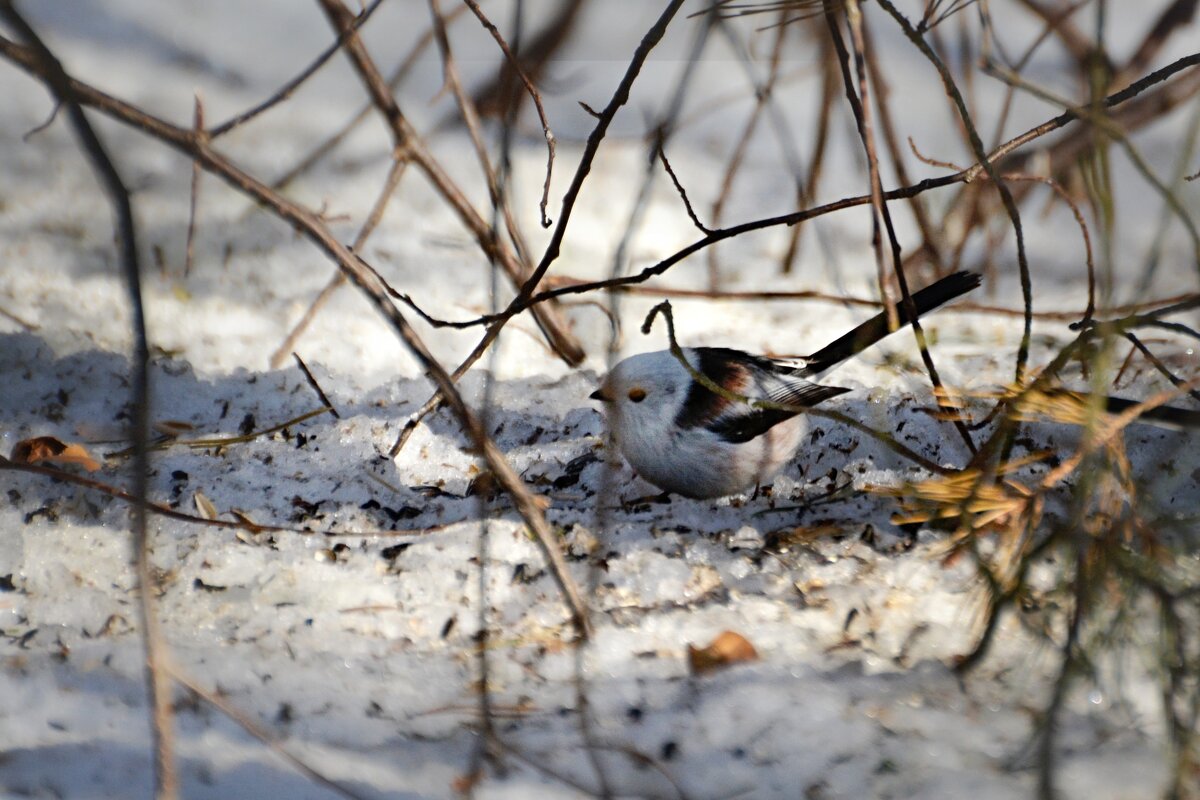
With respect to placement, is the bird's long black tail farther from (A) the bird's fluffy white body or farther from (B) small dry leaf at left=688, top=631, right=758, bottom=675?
(B) small dry leaf at left=688, top=631, right=758, bottom=675

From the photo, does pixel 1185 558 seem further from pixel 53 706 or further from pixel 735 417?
pixel 53 706

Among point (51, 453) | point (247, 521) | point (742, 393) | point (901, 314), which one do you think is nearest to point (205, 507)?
point (247, 521)

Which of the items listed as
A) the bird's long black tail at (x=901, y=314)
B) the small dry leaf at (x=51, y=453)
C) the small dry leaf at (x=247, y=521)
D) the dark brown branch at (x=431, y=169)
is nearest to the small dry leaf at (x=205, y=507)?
the small dry leaf at (x=247, y=521)

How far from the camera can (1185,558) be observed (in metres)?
2.01

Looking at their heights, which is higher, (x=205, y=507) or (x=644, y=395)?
(x=644, y=395)

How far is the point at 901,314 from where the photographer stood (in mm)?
2664

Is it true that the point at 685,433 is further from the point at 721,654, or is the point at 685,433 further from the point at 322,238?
the point at 322,238

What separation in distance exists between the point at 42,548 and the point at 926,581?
1976 millimetres

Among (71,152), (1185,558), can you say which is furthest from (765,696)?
(71,152)

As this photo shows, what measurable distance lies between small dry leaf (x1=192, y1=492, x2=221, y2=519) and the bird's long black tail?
176 centimetres

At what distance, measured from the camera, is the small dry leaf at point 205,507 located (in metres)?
2.43

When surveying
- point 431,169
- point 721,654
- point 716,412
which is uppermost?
point 431,169

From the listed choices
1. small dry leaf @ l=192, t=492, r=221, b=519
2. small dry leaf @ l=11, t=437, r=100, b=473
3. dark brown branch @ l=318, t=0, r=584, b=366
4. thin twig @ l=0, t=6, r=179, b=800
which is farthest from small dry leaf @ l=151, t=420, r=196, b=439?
thin twig @ l=0, t=6, r=179, b=800

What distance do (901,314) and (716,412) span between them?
578 mm
